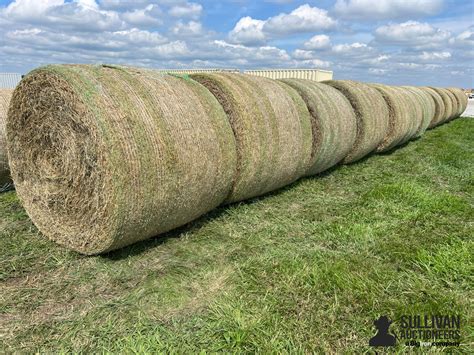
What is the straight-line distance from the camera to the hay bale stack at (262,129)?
478cm

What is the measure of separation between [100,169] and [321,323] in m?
2.28

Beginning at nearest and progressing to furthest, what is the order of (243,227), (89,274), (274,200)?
(89,274) < (243,227) < (274,200)

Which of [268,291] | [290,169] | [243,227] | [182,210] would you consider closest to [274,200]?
[290,169]

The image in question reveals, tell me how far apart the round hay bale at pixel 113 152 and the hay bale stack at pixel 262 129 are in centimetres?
36

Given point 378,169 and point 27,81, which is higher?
point 27,81

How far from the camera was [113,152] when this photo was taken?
10.5ft

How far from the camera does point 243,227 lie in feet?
15.1

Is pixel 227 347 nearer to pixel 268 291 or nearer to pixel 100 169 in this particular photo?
pixel 268 291

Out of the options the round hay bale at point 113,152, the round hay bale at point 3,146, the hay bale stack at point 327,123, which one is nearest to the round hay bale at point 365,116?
the hay bale stack at point 327,123

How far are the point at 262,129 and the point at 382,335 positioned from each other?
118 inches

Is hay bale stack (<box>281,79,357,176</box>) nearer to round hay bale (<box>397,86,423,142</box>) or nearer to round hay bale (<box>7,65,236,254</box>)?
round hay bale (<box>7,65,236,254</box>)

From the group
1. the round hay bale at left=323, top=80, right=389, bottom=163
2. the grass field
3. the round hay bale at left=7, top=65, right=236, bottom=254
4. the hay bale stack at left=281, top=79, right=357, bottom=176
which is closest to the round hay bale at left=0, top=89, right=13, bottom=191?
the grass field

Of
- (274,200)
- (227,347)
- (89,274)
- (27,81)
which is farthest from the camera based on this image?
(274,200)

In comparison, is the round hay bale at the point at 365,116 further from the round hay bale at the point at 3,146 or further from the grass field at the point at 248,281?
the round hay bale at the point at 3,146
